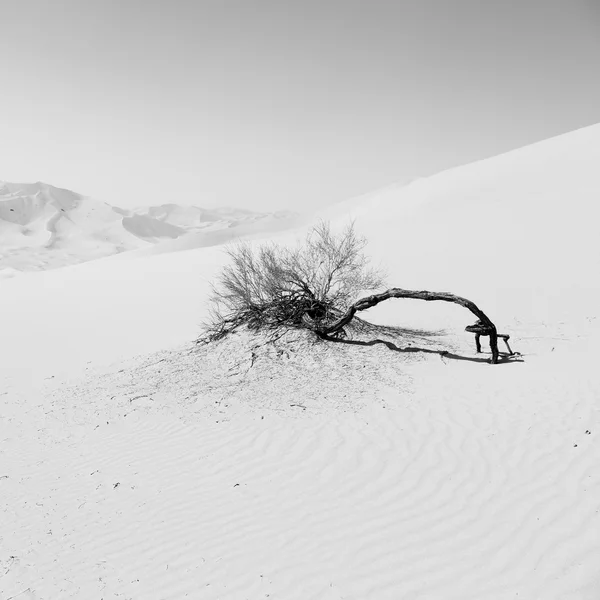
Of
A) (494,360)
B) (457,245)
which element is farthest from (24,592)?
(457,245)

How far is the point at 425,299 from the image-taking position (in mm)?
9883

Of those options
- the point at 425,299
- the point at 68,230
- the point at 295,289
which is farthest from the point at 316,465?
the point at 68,230

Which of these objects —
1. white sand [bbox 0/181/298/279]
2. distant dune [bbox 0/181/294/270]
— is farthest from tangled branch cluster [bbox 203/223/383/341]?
distant dune [bbox 0/181/294/270]

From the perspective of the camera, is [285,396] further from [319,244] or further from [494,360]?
[319,244]

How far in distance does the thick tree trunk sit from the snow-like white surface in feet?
1.93

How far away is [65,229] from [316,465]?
4195 inches

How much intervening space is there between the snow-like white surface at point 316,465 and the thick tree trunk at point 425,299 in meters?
0.59

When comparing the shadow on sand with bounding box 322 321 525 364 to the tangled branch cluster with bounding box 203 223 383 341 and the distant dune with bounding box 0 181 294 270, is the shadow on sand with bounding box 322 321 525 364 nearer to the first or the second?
the tangled branch cluster with bounding box 203 223 383 341

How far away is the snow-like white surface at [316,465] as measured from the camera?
3.62 m

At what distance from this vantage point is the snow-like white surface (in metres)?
3.62

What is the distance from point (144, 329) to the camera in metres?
16.8

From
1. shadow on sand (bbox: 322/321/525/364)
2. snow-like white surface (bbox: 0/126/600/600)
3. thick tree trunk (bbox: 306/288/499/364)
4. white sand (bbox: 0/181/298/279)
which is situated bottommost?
snow-like white surface (bbox: 0/126/600/600)

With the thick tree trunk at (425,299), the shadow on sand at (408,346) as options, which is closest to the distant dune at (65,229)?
the thick tree trunk at (425,299)

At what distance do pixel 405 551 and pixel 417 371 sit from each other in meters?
5.41
